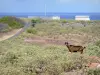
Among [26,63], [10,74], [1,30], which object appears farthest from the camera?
[1,30]

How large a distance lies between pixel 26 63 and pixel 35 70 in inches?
33.9

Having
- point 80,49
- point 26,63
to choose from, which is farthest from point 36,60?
point 80,49

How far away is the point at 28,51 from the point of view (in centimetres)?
1806

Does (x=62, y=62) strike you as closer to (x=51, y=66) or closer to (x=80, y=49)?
(x=51, y=66)

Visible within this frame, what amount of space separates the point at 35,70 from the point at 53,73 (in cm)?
93

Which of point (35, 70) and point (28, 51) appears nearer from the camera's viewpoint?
point (35, 70)

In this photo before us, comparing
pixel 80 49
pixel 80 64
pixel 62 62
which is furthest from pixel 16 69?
pixel 80 49

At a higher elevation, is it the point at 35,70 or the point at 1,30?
the point at 35,70

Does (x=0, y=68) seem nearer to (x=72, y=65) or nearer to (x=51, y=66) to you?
(x=51, y=66)

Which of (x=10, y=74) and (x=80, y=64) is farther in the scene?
(x=80, y=64)

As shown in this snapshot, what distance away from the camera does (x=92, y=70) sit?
12.2 metres

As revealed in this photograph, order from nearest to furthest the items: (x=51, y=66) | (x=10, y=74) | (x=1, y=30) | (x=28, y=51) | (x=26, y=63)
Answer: (x=10, y=74) < (x=51, y=66) < (x=26, y=63) < (x=28, y=51) < (x=1, y=30)

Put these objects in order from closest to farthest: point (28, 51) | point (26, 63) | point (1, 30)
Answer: point (26, 63) → point (28, 51) → point (1, 30)

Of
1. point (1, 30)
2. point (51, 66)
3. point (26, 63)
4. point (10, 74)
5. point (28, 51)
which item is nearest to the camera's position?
point (10, 74)
